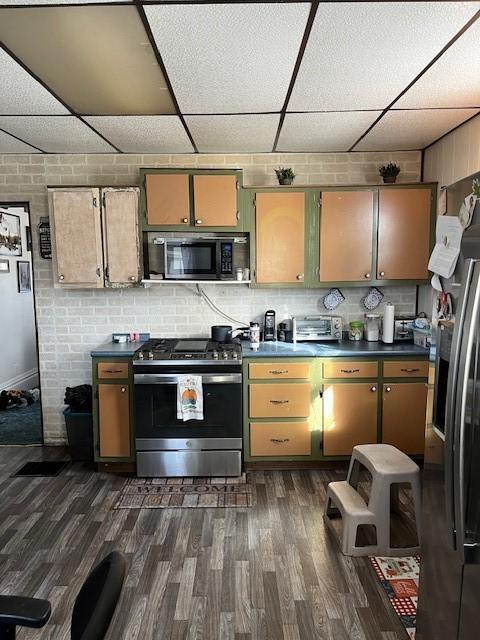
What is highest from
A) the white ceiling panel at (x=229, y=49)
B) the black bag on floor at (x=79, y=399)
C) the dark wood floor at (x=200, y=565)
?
the white ceiling panel at (x=229, y=49)

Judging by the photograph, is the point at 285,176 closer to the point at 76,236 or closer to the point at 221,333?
the point at 221,333

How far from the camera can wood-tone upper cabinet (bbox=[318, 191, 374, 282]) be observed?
11.8 ft

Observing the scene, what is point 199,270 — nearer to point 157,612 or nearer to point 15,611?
point 157,612

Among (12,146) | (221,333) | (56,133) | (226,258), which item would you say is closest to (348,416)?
(221,333)

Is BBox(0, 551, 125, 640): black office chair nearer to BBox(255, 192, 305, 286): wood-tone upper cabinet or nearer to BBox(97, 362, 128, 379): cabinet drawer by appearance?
BBox(97, 362, 128, 379): cabinet drawer

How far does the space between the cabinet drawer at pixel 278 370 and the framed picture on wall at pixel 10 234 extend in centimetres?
381

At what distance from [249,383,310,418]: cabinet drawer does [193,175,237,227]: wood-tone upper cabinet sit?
137 cm

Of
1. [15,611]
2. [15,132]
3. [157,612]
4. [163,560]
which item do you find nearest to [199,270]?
[15,132]

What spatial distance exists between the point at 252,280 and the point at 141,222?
1020mm

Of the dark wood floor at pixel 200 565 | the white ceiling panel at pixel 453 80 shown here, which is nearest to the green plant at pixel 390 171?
the white ceiling panel at pixel 453 80

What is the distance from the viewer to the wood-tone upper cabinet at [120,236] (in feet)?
11.6

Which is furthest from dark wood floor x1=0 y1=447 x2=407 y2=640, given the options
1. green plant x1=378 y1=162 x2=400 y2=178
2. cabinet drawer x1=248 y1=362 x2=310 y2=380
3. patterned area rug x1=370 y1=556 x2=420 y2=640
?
A: green plant x1=378 y1=162 x2=400 y2=178

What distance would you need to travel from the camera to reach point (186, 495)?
320 centimetres

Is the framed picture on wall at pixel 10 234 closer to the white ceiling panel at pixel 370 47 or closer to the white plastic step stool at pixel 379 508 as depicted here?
the white ceiling panel at pixel 370 47
